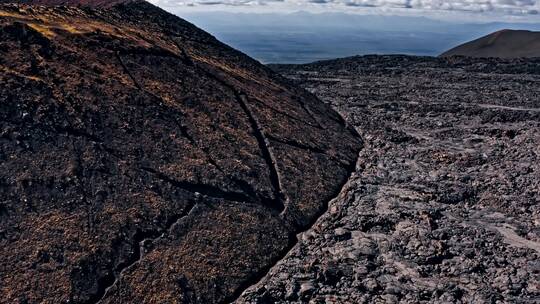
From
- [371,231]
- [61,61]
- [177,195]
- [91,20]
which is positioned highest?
[91,20]

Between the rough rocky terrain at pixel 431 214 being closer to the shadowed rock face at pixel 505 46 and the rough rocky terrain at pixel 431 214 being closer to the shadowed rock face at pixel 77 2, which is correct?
the shadowed rock face at pixel 77 2

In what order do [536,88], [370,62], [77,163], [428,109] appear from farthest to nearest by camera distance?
[370,62]
[536,88]
[428,109]
[77,163]

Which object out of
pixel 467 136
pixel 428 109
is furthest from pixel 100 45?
pixel 428 109

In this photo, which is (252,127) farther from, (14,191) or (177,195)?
(14,191)

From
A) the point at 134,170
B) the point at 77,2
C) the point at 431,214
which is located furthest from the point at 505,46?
the point at 134,170

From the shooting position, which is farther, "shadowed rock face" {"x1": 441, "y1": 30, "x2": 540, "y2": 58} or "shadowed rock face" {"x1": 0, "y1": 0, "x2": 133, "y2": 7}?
"shadowed rock face" {"x1": 441, "y1": 30, "x2": 540, "y2": 58}

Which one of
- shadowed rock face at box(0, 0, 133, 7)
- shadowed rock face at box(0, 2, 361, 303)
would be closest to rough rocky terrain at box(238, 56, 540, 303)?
shadowed rock face at box(0, 2, 361, 303)

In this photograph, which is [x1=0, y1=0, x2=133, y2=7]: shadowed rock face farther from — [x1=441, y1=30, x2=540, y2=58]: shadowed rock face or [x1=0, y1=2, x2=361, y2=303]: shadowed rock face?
[x1=441, y1=30, x2=540, y2=58]: shadowed rock face
